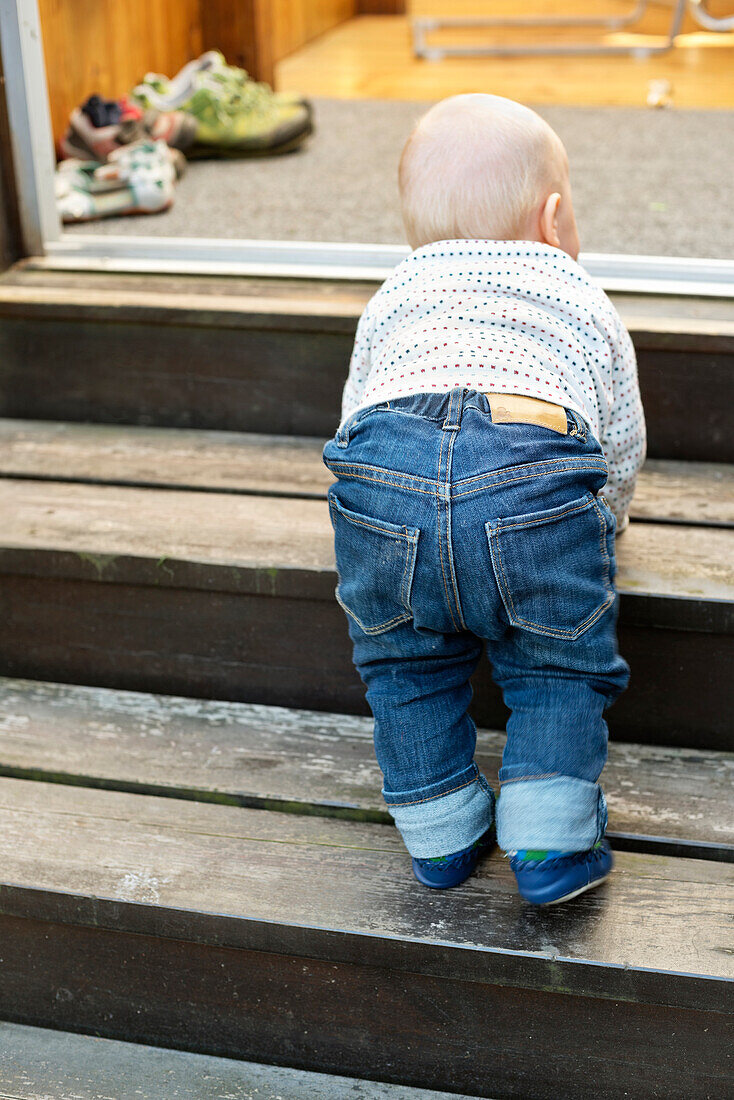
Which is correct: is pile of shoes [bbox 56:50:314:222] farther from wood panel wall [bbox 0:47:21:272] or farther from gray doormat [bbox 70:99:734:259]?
wood panel wall [bbox 0:47:21:272]

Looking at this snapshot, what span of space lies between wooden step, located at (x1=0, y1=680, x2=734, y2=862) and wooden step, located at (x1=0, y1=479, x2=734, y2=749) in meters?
0.03

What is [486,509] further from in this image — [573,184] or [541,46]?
[541,46]

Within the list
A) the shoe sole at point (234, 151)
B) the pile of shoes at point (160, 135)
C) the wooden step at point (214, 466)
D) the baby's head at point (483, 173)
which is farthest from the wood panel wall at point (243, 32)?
the baby's head at point (483, 173)

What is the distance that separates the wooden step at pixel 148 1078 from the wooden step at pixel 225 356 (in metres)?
0.78

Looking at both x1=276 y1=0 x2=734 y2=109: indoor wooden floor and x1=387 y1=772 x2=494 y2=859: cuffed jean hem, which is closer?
x1=387 y1=772 x2=494 y2=859: cuffed jean hem

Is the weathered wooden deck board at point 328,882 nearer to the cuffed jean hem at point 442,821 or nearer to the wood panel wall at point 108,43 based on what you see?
the cuffed jean hem at point 442,821

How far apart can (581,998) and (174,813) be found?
421 mm

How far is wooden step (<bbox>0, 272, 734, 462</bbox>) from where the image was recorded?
1.29 m

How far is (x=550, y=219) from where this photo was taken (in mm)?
953

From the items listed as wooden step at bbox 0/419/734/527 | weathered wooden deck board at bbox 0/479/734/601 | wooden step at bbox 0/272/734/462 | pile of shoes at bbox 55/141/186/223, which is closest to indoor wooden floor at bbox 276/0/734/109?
pile of shoes at bbox 55/141/186/223

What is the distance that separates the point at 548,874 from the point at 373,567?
0.29m

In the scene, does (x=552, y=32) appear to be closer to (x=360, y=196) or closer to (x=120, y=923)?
(x=360, y=196)

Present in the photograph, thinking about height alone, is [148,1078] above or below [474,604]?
below

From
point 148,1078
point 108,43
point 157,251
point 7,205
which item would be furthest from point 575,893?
point 108,43
